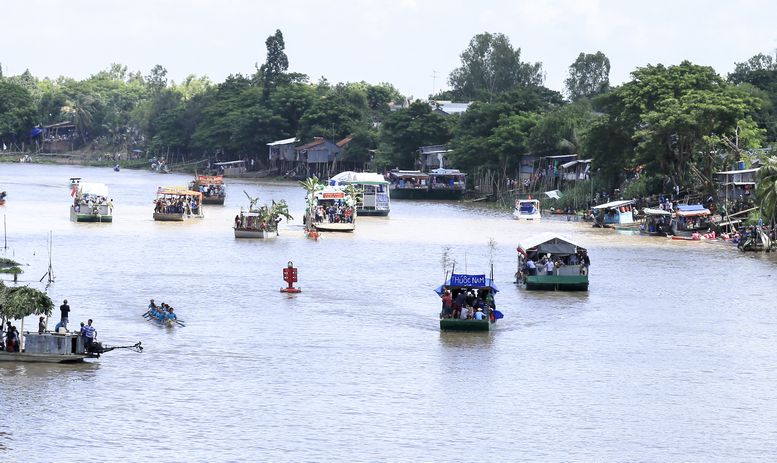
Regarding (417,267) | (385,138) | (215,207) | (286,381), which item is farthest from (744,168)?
(385,138)

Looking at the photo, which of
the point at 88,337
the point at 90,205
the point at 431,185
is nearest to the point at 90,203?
the point at 90,205

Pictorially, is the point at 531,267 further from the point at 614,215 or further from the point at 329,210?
the point at 614,215

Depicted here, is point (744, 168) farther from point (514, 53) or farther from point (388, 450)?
point (514, 53)

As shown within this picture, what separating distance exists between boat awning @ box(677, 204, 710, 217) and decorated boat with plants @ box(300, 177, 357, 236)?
63.3ft

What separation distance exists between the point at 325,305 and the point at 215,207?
5352 centimetres

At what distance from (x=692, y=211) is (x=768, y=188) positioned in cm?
1070

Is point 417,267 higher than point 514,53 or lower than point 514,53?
lower

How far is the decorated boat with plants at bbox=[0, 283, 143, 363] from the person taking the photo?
108 ft

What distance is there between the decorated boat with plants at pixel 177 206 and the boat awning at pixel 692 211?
30.7 metres

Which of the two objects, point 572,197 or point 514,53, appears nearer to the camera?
point 572,197

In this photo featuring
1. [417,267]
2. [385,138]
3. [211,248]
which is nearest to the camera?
[417,267]

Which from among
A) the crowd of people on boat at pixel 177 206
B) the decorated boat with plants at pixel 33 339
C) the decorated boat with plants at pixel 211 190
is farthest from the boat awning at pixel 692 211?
the decorated boat with plants at pixel 33 339

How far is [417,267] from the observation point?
59250 millimetres

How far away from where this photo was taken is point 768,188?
6581cm
